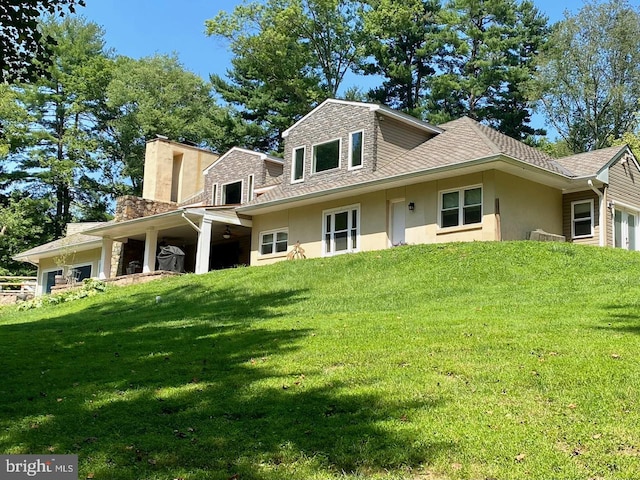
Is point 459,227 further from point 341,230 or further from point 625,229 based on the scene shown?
point 625,229

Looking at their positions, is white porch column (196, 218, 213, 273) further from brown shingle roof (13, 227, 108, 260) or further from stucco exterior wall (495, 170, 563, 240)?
stucco exterior wall (495, 170, 563, 240)

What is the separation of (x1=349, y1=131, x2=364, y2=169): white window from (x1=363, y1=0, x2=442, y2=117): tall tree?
18005 mm

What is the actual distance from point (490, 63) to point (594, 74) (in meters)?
5.77

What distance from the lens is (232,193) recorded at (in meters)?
26.1

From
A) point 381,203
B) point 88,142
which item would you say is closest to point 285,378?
point 381,203

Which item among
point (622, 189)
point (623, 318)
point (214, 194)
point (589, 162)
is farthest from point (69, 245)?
point (623, 318)

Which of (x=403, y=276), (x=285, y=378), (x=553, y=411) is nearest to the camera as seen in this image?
(x=553, y=411)

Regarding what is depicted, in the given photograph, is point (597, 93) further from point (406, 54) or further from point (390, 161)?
point (390, 161)

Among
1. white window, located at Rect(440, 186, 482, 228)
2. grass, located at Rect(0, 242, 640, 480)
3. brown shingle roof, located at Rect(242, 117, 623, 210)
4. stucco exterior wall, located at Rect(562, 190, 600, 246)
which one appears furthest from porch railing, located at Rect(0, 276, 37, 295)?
stucco exterior wall, located at Rect(562, 190, 600, 246)

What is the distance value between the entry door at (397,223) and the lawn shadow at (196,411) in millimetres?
9780

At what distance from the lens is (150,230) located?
2445 centimetres

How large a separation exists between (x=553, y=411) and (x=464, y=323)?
376cm

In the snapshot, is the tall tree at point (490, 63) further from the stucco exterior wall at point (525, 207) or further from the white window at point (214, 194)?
the stucco exterior wall at point (525, 207)

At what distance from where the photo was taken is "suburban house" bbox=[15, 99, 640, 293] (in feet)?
56.2
